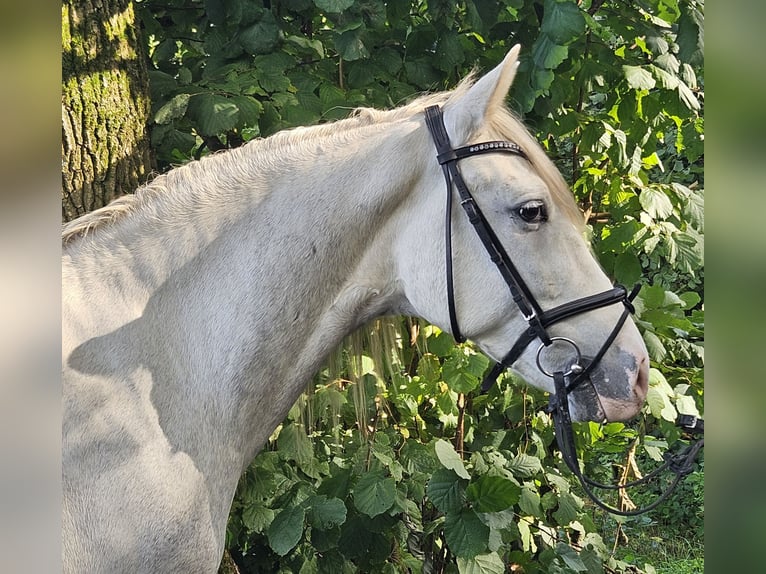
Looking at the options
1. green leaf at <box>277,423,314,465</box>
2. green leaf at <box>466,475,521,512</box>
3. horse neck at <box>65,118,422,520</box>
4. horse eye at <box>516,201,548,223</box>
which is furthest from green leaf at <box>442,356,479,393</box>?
horse eye at <box>516,201,548,223</box>

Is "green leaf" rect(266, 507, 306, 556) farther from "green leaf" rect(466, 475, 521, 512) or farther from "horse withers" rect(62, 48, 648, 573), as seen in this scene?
"horse withers" rect(62, 48, 648, 573)

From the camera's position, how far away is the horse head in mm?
1775

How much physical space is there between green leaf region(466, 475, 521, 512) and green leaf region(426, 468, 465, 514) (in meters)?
0.04

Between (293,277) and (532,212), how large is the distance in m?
0.60

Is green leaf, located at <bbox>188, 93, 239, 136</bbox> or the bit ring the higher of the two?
green leaf, located at <bbox>188, 93, 239, 136</bbox>

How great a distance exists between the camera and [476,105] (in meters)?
1.80

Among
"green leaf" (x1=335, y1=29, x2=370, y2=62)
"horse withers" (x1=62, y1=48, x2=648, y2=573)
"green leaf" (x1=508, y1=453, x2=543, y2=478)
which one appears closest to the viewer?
"horse withers" (x1=62, y1=48, x2=648, y2=573)

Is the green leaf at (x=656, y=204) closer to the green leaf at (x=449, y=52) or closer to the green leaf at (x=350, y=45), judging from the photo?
the green leaf at (x=449, y=52)

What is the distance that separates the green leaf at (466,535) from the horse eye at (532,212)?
124cm

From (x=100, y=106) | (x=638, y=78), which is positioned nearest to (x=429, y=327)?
(x=638, y=78)

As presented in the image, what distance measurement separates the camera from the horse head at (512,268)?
1775mm

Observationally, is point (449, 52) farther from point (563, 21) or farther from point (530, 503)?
point (530, 503)

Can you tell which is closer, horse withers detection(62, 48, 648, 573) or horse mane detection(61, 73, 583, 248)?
horse withers detection(62, 48, 648, 573)
